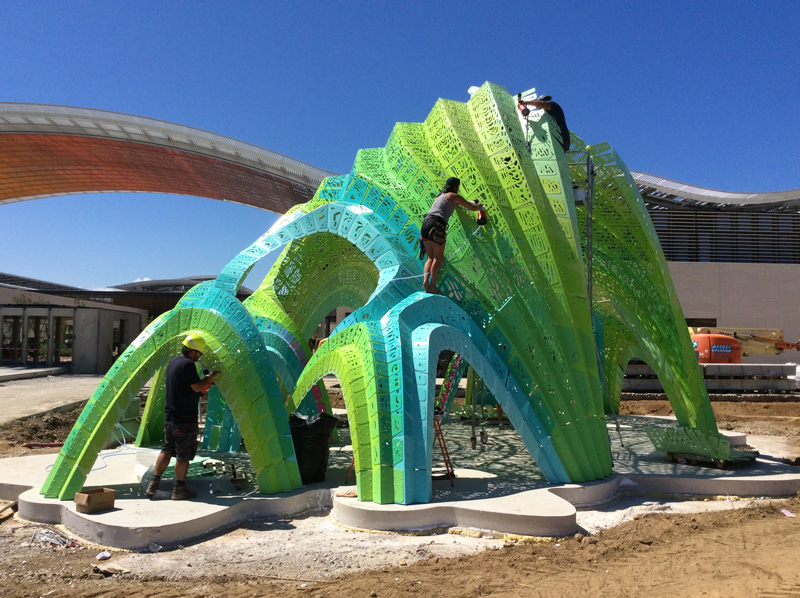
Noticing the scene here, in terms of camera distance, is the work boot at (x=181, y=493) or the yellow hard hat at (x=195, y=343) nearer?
the work boot at (x=181, y=493)

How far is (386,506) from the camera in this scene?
6977 millimetres

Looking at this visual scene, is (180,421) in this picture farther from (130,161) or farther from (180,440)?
(130,161)

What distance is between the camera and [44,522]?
7047 millimetres

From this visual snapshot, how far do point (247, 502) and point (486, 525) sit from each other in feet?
9.35

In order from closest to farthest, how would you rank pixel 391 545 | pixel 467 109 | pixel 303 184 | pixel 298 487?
pixel 391 545, pixel 298 487, pixel 467 109, pixel 303 184

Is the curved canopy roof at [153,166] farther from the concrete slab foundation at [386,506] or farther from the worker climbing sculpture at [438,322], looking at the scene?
the concrete slab foundation at [386,506]

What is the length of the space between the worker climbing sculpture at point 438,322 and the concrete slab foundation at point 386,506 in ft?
1.05

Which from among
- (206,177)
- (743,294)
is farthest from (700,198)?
(206,177)

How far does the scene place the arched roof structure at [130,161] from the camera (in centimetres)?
2703

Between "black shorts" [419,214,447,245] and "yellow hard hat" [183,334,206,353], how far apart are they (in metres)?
3.48

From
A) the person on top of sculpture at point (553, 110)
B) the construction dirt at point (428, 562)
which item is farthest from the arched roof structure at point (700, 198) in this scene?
the construction dirt at point (428, 562)

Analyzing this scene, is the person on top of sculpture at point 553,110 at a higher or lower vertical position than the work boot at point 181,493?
higher

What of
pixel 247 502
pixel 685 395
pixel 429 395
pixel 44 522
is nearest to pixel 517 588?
pixel 429 395

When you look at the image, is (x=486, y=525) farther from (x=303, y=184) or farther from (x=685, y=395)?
(x=303, y=184)
